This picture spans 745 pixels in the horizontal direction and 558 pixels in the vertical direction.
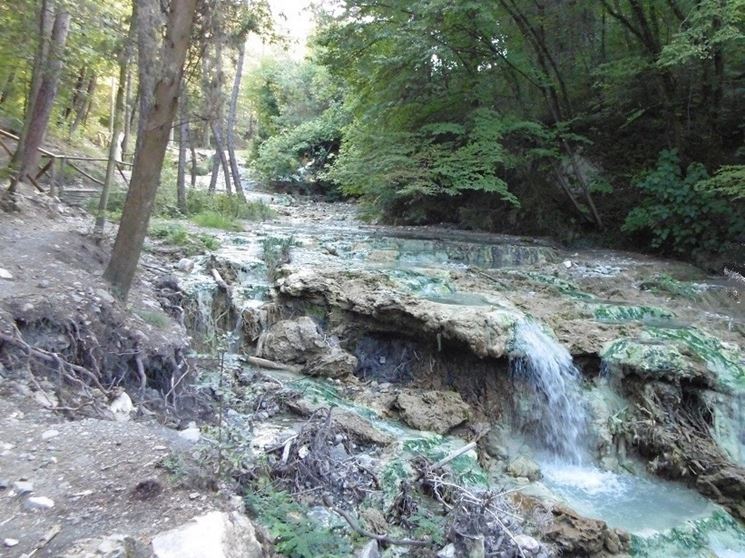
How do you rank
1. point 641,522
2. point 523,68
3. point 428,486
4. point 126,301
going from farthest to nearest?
1. point 523,68
2. point 126,301
3. point 641,522
4. point 428,486

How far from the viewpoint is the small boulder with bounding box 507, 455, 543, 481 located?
572cm

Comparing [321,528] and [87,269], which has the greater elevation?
[87,269]

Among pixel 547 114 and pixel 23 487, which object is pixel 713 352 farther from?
pixel 547 114

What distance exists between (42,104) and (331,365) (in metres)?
6.83

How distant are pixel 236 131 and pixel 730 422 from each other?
142ft

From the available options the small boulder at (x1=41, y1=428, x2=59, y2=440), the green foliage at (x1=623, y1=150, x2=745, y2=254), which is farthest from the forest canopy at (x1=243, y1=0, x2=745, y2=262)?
the small boulder at (x1=41, y1=428, x2=59, y2=440)

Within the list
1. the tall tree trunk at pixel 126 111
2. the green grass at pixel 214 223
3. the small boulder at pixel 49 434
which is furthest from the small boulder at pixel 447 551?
the green grass at pixel 214 223

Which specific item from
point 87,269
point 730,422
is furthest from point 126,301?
point 730,422

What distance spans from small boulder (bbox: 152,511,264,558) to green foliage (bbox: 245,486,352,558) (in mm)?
279

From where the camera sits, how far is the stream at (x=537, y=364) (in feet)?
18.0

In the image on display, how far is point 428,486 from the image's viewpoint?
4348 millimetres

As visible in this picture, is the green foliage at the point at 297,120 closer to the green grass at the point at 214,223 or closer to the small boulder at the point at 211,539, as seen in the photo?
Answer: the green grass at the point at 214,223

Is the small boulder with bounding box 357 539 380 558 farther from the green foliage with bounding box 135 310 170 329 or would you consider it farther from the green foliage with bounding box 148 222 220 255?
the green foliage with bounding box 148 222 220 255

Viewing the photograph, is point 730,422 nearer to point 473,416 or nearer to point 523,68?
point 473,416
